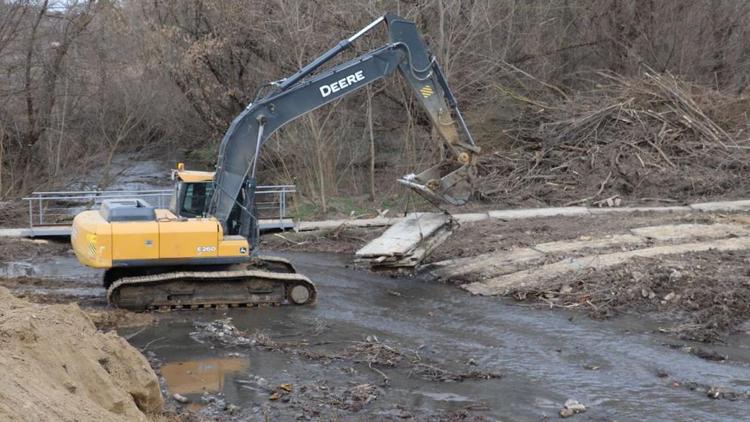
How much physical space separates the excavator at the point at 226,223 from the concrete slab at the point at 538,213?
5173 mm

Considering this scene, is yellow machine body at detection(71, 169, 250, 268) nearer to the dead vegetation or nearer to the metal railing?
the metal railing

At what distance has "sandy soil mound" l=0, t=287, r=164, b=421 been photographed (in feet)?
16.8

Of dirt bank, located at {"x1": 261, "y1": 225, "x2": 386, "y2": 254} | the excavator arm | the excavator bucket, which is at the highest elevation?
the excavator arm

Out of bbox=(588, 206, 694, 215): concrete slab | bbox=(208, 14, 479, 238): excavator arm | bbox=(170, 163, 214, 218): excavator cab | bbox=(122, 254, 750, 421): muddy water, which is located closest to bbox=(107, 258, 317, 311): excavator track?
bbox=(122, 254, 750, 421): muddy water

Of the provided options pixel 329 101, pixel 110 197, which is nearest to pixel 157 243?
pixel 329 101

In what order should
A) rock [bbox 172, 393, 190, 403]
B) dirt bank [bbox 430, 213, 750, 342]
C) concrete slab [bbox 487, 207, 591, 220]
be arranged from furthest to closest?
1. concrete slab [bbox 487, 207, 591, 220]
2. dirt bank [bbox 430, 213, 750, 342]
3. rock [bbox 172, 393, 190, 403]

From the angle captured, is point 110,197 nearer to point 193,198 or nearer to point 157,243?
point 193,198

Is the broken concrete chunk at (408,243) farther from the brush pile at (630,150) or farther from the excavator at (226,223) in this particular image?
the brush pile at (630,150)

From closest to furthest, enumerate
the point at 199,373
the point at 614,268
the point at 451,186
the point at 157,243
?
1. the point at 199,373
2. the point at 157,243
3. the point at 614,268
4. the point at 451,186

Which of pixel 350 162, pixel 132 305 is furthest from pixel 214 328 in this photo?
pixel 350 162

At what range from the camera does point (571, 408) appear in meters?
8.55

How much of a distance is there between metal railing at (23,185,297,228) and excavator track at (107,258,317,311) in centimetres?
339

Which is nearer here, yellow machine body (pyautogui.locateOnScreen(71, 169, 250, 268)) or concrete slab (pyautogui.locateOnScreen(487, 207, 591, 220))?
yellow machine body (pyautogui.locateOnScreen(71, 169, 250, 268))

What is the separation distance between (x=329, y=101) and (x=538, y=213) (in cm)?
756
